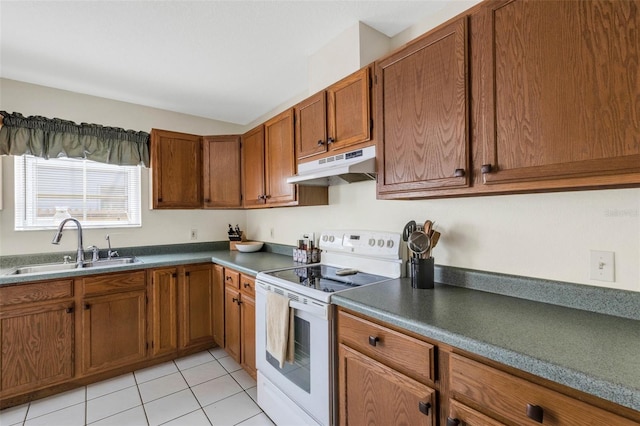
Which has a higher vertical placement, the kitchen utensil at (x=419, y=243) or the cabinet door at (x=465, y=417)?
the kitchen utensil at (x=419, y=243)

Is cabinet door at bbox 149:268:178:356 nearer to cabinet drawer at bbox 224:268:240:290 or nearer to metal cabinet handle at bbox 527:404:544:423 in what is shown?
cabinet drawer at bbox 224:268:240:290

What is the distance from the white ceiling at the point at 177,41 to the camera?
5.56 feet

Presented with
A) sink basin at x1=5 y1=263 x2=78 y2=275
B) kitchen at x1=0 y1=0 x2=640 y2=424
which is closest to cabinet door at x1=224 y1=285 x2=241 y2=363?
kitchen at x1=0 y1=0 x2=640 y2=424

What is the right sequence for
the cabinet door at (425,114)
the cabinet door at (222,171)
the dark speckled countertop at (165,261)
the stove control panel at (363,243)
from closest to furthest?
the cabinet door at (425,114) → the stove control panel at (363,243) → the dark speckled countertop at (165,261) → the cabinet door at (222,171)

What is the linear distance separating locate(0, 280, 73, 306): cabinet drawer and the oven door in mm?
1480

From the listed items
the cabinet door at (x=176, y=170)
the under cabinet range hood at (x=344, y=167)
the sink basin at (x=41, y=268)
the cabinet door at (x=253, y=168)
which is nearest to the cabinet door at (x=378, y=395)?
the under cabinet range hood at (x=344, y=167)

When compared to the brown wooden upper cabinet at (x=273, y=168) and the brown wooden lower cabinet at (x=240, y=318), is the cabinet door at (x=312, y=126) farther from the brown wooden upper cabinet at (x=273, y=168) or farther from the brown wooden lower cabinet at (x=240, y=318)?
the brown wooden lower cabinet at (x=240, y=318)

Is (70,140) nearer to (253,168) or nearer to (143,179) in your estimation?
(143,179)

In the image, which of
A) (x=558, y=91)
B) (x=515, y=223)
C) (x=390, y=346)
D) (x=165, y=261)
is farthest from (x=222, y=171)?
(x=558, y=91)

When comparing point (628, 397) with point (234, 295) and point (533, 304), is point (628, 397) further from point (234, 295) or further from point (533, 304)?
point (234, 295)

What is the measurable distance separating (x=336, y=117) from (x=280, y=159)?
72cm

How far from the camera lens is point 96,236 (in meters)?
2.77

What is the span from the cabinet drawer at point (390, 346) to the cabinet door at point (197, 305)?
178 centimetres

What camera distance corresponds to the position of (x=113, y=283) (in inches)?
92.9
